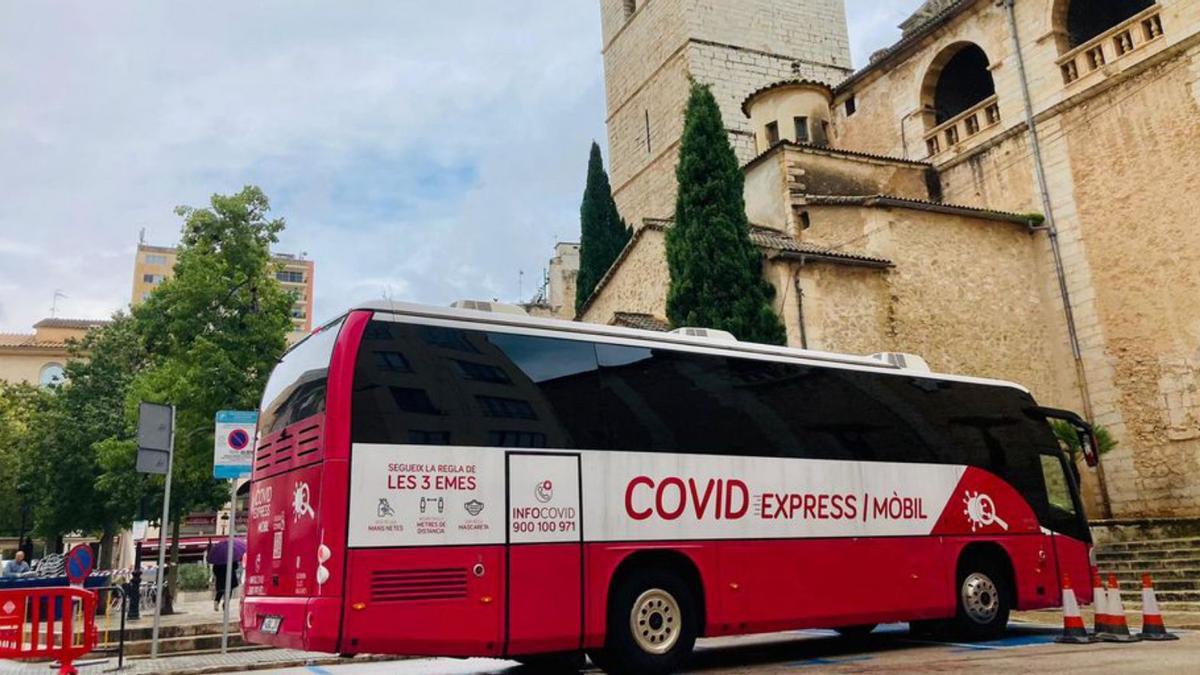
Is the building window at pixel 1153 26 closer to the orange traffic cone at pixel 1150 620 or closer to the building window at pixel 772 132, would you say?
the building window at pixel 772 132

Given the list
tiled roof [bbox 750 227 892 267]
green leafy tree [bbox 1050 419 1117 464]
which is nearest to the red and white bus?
green leafy tree [bbox 1050 419 1117 464]

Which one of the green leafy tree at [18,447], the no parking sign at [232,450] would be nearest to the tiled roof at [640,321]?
the no parking sign at [232,450]

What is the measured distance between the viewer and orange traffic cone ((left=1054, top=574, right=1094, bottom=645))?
8.59 metres

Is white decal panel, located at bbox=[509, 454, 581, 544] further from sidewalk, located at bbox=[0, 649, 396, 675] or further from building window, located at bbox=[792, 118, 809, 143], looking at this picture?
building window, located at bbox=[792, 118, 809, 143]

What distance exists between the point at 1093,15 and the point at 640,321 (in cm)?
1460

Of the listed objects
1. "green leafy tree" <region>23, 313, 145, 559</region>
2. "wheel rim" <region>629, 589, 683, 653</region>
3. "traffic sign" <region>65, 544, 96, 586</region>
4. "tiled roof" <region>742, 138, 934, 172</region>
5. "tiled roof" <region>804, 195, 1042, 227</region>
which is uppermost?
"tiled roof" <region>742, 138, 934, 172</region>

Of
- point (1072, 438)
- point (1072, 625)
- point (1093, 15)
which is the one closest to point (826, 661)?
point (1072, 625)

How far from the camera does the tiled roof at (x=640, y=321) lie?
64.4 ft

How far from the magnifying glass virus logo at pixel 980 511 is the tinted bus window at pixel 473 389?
4900 mm

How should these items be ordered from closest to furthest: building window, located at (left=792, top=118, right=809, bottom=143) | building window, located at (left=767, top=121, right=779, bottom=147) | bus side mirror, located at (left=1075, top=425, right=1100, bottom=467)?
bus side mirror, located at (left=1075, top=425, right=1100, bottom=467), building window, located at (left=767, top=121, right=779, bottom=147), building window, located at (left=792, top=118, right=809, bottom=143)

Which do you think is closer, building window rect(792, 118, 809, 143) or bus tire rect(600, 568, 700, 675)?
bus tire rect(600, 568, 700, 675)

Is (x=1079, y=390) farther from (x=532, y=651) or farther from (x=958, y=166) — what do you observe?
(x=532, y=651)

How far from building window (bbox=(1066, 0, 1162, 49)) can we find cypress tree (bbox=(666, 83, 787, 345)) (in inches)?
383

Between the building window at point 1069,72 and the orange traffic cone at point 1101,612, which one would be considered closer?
the orange traffic cone at point 1101,612
